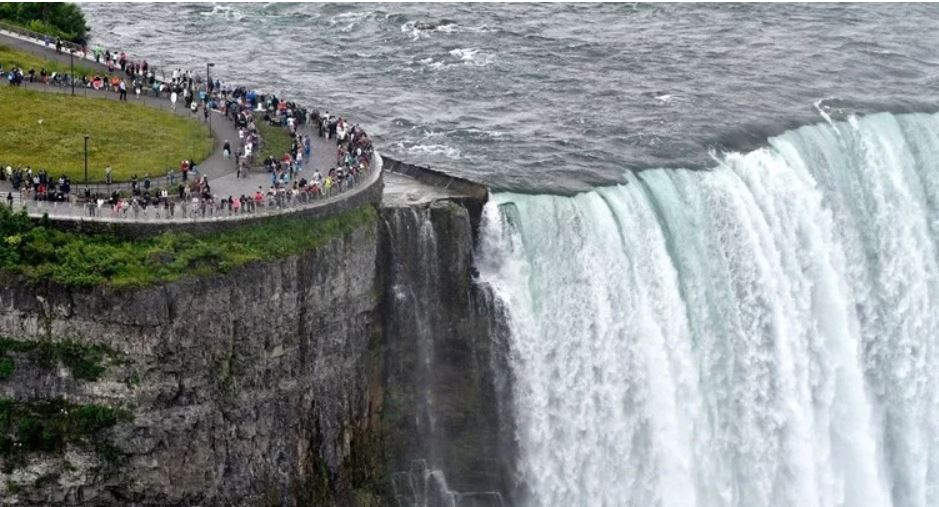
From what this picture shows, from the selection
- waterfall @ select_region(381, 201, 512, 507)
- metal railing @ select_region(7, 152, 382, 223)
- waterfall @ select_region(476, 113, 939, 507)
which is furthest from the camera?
waterfall @ select_region(476, 113, 939, 507)

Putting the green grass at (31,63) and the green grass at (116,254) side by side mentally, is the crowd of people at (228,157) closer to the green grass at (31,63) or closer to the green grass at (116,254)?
the green grass at (31,63)

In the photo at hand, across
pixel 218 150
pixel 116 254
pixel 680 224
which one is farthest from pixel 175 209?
pixel 680 224

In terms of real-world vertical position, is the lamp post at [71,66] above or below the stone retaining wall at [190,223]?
above

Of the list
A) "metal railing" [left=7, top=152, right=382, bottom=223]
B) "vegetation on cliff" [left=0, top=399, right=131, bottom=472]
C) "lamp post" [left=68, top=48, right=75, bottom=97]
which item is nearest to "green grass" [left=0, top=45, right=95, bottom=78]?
"lamp post" [left=68, top=48, right=75, bottom=97]

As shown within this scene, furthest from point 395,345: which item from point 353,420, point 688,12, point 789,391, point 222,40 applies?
point 688,12

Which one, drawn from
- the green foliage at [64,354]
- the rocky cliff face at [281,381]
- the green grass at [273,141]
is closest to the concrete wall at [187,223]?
the rocky cliff face at [281,381]

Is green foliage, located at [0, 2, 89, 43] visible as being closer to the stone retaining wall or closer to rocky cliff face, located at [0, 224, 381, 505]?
the stone retaining wall
